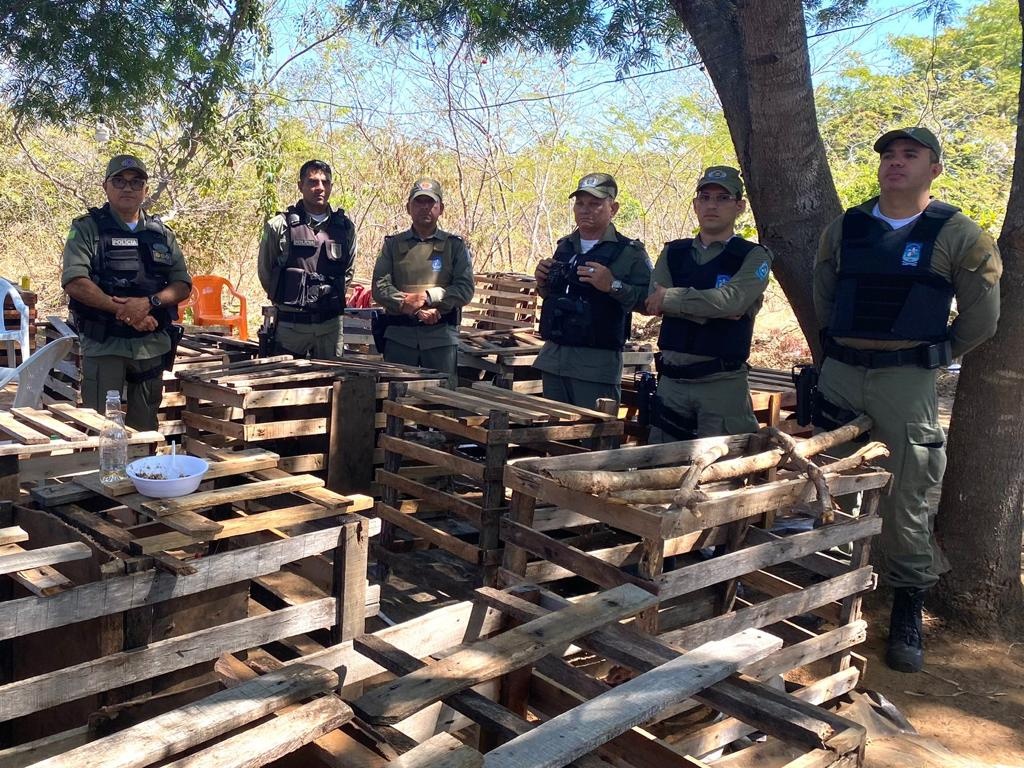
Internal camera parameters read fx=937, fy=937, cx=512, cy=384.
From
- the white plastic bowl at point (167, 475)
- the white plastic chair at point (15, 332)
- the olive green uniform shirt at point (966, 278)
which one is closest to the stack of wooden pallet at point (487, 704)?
the white plastic bowl at point (167, 475)

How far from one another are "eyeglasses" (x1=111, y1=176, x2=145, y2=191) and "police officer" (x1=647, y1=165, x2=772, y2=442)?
2.78 metres

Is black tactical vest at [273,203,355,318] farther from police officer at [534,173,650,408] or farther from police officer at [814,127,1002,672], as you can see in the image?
police officer at [814,127,1002,672]

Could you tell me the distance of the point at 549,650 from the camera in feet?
7.20

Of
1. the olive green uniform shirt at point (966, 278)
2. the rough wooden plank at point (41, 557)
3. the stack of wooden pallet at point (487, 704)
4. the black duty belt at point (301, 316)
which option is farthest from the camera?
the black duty belt at point (301, 316)

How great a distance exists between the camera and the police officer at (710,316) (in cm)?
427

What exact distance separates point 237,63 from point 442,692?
745 centimetres

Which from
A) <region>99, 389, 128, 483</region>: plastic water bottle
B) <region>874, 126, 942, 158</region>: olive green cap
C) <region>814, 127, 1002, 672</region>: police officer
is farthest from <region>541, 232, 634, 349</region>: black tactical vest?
<region>99, 389, 128, 483</region>: plastic water bottle

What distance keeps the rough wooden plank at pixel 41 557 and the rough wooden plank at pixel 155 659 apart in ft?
0.88

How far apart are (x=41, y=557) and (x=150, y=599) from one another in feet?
0.99

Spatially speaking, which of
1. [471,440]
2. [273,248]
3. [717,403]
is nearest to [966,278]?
[717,403]

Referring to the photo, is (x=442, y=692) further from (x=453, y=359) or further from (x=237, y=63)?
(x=237, y=63)

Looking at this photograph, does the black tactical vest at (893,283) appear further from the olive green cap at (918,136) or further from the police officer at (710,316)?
the police officer at (710,316)

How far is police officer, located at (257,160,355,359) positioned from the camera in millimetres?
5914

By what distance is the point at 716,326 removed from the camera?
437 cm
